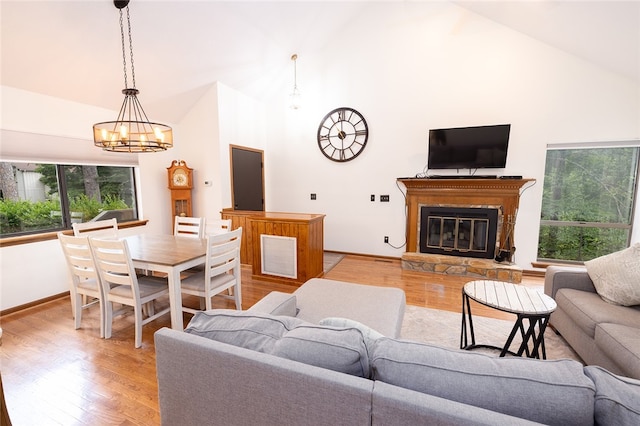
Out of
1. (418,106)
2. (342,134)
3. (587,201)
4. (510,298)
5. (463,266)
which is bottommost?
(463,266)

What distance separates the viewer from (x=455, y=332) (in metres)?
2.57

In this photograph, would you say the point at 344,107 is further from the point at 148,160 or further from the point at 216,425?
the point at 216,425

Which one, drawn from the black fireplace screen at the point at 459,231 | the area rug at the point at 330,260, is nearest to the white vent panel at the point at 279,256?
the area rug at the point at 330,260

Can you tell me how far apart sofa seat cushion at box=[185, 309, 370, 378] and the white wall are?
3846mm

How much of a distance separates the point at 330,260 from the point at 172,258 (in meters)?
2.82

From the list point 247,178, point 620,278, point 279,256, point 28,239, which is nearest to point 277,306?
point 279,256

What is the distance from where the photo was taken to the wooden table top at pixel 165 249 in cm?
239

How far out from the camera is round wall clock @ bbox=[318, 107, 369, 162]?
189 inches

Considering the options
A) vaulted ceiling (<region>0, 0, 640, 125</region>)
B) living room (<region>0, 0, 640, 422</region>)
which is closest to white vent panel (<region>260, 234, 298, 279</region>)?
living room (<region>0, 0, 640, 422</region>)

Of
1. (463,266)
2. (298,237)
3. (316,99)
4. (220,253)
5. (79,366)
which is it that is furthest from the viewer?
(316,99)

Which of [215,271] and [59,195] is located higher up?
[59,195]

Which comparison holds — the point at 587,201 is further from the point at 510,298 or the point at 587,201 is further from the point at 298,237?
the point at 298,237

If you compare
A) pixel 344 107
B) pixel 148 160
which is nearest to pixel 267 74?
pixel 344 107

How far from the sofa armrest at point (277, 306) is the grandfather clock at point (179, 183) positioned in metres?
3.39
